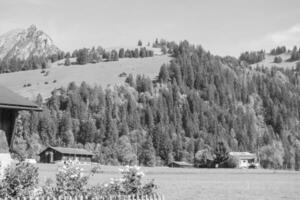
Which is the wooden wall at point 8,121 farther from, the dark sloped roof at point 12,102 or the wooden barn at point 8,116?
the dark sloped roof at point 12,102

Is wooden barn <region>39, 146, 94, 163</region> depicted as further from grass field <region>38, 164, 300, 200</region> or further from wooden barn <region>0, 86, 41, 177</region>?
wooden barn <region>0, 86, 41, 177</region>

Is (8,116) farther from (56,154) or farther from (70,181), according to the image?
(56,154)

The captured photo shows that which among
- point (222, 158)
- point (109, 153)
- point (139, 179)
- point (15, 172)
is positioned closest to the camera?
point (15, 172)

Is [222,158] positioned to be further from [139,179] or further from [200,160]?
[139,179]

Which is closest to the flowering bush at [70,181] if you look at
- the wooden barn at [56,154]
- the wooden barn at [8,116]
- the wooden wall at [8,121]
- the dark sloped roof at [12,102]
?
the wooden barn at [8,116]

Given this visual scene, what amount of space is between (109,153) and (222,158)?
161ft

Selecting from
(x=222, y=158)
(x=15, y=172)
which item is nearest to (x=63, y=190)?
(x=15, y=172)

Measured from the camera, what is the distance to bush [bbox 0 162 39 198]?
19.4m

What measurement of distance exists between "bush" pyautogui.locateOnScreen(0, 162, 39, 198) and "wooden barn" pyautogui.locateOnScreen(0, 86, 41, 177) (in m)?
5.08

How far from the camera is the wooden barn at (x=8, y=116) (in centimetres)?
2506

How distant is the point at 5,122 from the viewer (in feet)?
85.2

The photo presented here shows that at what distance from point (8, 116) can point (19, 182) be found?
289 inches

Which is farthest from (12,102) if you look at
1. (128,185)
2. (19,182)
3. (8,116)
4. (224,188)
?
(224,188)

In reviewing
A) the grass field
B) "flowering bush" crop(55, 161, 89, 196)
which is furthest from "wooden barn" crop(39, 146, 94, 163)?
"flowering bush" crop(55, 161, 89, 196)
